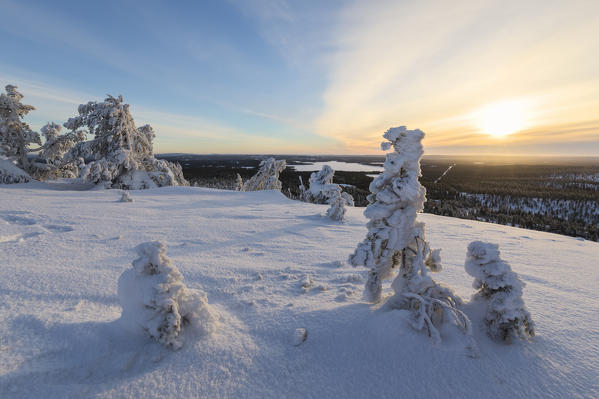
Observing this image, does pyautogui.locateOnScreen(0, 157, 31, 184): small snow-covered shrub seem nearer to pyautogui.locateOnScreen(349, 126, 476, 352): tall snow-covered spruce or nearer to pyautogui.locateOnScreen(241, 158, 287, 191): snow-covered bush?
pyautogui.locateOnScreen(241, 158, 287, 191): snow-covered bush

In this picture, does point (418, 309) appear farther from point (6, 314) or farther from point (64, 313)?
point (6, 314)

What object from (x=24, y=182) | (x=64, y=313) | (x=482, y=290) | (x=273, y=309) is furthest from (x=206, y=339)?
(x=24, y=182)

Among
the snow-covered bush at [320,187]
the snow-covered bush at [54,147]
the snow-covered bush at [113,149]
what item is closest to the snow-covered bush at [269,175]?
the snow-covered bush at [320,187]

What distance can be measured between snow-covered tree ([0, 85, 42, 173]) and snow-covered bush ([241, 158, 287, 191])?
15.2m

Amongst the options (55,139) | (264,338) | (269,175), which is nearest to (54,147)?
(55,139)

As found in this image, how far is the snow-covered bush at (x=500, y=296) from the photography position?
2.09 meters

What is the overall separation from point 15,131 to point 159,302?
1901cm

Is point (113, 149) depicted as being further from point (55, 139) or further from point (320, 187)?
point (320, 187)

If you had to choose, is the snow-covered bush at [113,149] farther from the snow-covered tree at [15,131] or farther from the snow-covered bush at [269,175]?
the snow-covered bush at [269,175]

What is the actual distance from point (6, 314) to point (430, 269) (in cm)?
474

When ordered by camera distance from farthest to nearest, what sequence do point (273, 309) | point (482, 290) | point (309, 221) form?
1. point (309, 221)
2. point (273, 309)
3. point (482, 290)

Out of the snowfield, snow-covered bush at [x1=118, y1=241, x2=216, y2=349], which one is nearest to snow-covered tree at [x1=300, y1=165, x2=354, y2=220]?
the snowfield

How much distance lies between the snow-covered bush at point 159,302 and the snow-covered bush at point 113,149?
13.5 m

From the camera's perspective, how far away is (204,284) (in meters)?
3.41
